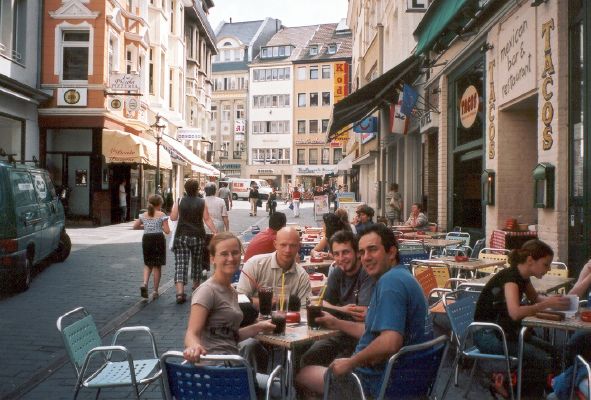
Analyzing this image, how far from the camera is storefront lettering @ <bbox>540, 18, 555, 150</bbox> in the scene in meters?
8.98

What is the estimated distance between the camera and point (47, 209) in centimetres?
1244

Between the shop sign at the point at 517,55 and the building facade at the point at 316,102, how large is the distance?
59.4 meters

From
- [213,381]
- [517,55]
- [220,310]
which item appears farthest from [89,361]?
[517,55]

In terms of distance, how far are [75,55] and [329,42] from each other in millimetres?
51507

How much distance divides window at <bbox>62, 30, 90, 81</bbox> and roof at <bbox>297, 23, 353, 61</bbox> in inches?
1910

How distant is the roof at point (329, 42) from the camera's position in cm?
7038

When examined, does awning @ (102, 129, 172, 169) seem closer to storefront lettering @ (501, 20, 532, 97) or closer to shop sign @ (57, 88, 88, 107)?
shop sign @ (57, 88, 88, 107)

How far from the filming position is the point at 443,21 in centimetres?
1027

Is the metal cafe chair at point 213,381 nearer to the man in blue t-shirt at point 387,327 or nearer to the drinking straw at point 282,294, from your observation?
the man in blue t-shirt at point 387,327

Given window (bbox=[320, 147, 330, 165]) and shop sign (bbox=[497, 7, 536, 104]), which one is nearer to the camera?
shop sign (bbox=[497, 7, 536, 104])

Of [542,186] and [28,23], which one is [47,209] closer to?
[542,186]

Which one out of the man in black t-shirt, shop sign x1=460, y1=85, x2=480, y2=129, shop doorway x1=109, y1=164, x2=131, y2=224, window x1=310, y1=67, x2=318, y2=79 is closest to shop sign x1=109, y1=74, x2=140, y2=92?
shop doorway x1=109, y1=164, x2=131, y2=224

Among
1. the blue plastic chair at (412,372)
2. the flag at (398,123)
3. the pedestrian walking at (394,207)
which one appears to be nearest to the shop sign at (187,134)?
the flag at (398,123)

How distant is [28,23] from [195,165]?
13.8 m
